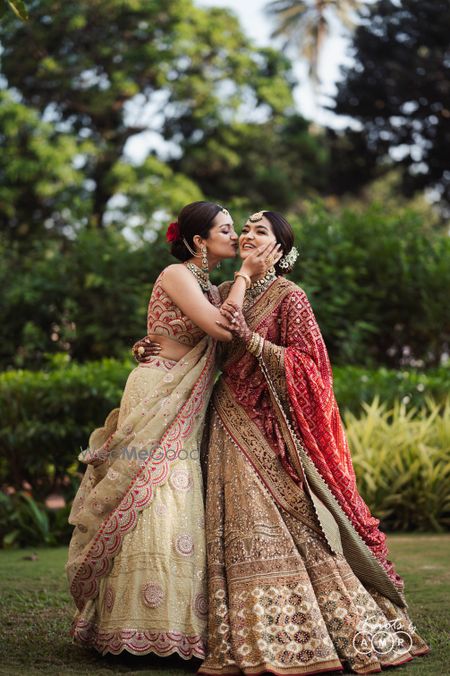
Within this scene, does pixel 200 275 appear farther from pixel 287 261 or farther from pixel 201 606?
pixel 201 606

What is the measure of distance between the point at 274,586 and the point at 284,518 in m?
0.31

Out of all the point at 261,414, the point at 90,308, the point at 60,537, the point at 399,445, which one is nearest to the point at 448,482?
the point at 399,445

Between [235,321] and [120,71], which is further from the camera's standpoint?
[120,71]

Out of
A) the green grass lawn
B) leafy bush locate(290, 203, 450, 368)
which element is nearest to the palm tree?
leafy bush locate(290, 203, 450, 368)

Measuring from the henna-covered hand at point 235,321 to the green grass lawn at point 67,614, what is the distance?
4.32 ft

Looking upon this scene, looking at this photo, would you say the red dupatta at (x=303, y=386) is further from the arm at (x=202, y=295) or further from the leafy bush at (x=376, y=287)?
the leafy bush at (x=376, y=287)

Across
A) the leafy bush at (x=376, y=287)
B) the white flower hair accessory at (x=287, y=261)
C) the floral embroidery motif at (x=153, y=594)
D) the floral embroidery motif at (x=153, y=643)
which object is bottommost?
the leafy bush at (x=376, y=287)

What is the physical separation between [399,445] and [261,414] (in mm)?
3549

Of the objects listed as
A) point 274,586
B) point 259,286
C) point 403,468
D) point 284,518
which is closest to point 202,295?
point 259,286

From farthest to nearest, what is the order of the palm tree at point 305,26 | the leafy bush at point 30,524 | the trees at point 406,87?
the palm tree at point 305,26, the trees at point 406,87, the leafy bush at point 30,524

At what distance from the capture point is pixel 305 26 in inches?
987

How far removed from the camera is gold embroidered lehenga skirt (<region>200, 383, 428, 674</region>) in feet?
11.6

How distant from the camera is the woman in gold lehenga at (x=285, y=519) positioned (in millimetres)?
3576

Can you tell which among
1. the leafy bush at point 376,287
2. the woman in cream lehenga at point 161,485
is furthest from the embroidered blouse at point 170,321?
the leafy bush at point 376,287
